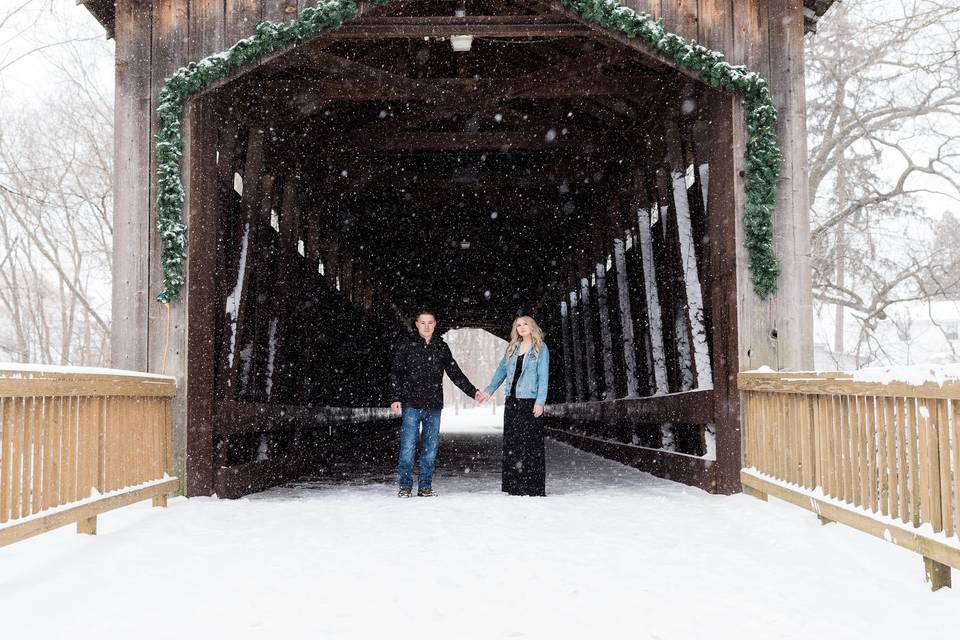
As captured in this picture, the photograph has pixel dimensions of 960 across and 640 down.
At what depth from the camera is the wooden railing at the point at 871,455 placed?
3752mm

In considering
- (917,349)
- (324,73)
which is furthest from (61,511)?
(917,349)

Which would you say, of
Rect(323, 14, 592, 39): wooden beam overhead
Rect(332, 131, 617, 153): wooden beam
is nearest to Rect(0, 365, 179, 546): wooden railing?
Rect(323, 14, 592, 39): wooden beam overhead

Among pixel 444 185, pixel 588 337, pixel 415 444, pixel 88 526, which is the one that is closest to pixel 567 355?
pixel 588 337

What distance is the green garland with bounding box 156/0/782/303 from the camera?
22.8ft

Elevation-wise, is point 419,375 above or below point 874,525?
above

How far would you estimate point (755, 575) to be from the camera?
4.06 metres

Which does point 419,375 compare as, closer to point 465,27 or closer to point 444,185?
point 465,27

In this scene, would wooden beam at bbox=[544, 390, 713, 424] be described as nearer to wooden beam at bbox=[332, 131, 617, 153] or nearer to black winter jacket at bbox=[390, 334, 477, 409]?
black winter jacket at bbox=[390, 334, 477, 409]

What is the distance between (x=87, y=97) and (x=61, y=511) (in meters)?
22.3

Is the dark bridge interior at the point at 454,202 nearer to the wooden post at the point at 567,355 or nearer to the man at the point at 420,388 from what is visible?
the wooden post at the point at 567,355

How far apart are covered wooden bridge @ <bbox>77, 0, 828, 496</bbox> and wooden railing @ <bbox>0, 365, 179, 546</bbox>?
80cm

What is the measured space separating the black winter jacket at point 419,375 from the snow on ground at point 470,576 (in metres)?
1.15

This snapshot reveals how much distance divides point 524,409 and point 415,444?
0.90 m

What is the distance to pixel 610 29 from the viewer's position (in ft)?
23.1
